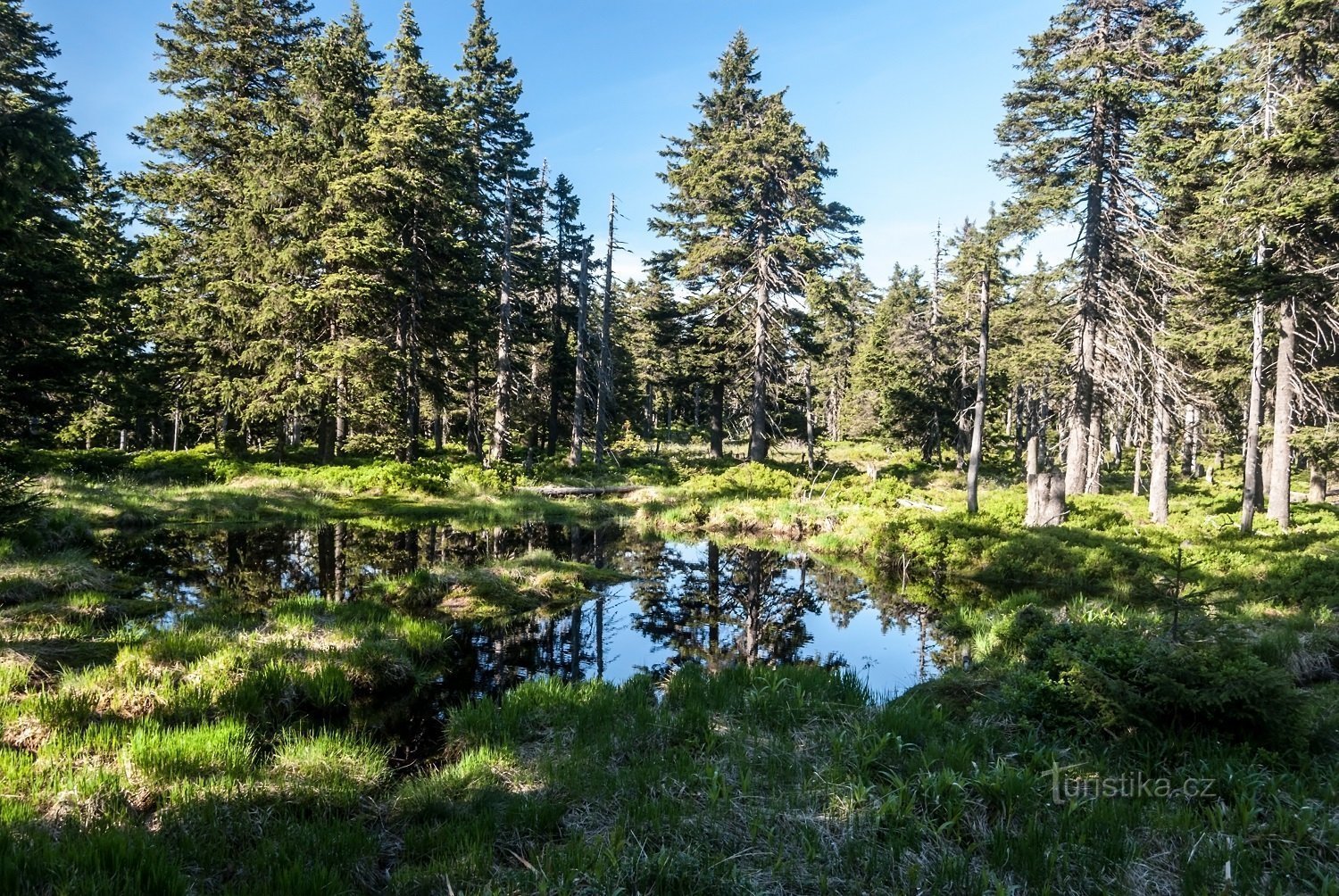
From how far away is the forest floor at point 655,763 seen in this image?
3.65 m

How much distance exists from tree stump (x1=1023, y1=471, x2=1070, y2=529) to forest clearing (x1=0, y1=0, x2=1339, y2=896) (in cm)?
16

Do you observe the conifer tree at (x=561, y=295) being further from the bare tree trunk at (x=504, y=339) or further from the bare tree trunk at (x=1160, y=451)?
the bare tree trunk at (x=1160, y=451)

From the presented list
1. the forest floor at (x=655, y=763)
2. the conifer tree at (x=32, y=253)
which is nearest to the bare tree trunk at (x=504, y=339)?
the conifer tree at (x=32, y=253)

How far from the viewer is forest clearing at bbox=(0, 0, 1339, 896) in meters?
4.18

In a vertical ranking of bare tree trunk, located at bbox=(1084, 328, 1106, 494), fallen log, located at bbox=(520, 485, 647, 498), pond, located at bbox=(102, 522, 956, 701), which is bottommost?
pond, located at bbox=(102, 522, 956, 701)

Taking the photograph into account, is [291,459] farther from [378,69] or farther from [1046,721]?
[1046,721]

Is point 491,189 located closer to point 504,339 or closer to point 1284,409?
point 504,339

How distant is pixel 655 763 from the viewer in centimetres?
506

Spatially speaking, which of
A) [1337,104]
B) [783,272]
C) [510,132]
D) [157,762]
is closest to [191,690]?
[157,762]

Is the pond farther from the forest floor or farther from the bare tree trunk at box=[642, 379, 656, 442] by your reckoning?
the bare tree trunk at box=[642, 379, 656, 442]

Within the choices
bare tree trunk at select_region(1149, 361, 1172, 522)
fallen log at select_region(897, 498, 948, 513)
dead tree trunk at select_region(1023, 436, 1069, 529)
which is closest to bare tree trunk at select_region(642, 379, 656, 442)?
fallen log at select_region(897, 498, 948, 513)

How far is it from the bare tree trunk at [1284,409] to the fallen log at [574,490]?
20814mm

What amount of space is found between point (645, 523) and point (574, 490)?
619cm

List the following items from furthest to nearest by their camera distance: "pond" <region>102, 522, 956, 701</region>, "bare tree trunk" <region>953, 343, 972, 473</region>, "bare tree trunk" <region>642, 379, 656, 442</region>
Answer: "bare tree trunk" <region>642, 379, 656, 442</region> → "bare tree trunk" <region>953, 343, 972, 473</region> → "pond" <region>102, 522, 956, 701</region>
